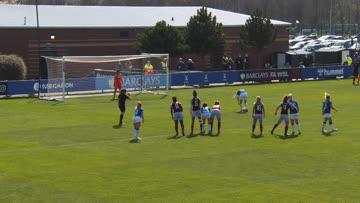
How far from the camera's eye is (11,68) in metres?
54.2

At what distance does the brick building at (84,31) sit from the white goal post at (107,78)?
28.4 ft

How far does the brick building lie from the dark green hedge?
5.93 metres

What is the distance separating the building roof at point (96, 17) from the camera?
64812 mm

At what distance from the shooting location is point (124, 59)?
→ 167 ft

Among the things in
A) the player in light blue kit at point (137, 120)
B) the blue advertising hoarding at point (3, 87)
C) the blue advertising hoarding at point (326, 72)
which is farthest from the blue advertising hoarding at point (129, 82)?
the player in light blue kit at point (137, 120)

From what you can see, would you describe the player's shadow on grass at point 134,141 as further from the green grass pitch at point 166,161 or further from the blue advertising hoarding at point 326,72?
the blue advertising hoarding at point 326,72

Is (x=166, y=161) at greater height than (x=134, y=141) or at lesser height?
lesser

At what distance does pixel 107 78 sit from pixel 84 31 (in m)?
15.3

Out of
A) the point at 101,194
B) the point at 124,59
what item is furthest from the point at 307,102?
the point at 101,194

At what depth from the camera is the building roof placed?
213 ft

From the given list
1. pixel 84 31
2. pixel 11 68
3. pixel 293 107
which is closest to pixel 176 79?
pixel 11 68

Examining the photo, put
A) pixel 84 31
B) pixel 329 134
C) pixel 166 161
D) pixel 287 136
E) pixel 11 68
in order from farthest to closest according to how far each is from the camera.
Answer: pixel 84 31 → pixel 11 68 → pixel 329 134 → pixel 287 136 → pixel 166 161

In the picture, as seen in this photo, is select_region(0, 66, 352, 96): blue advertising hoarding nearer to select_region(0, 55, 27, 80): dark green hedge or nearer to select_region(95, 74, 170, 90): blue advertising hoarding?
select_region(95, 74, 170, 90): blue advertising hoarding

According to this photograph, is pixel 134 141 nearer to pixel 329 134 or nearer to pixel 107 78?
pixel 329 134
